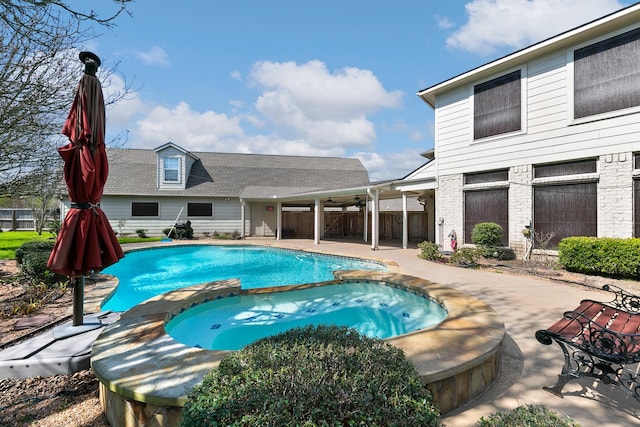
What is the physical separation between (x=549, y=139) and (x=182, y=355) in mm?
11292

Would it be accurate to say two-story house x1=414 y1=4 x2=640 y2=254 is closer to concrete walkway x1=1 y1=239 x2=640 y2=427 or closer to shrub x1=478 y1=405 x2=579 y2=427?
concrete walkway x1=1 y1=239 x2=640 y2=427

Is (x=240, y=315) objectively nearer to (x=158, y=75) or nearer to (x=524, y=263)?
(x=158, y=75)

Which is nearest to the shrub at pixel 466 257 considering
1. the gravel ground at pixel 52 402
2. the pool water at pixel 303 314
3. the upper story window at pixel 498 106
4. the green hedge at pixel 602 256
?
the green hedge at pixel 602 256

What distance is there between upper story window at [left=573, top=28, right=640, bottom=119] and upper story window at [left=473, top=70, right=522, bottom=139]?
159 centimetres

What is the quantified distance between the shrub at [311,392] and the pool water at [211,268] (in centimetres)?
599

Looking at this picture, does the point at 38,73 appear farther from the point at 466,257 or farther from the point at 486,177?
the point at 486,177

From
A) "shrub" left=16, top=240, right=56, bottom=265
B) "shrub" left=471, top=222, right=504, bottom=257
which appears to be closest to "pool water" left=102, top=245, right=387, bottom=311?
"shrub" left=16, top=240, right=56, bottom=265

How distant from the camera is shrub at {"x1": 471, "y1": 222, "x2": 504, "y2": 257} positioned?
400 inches

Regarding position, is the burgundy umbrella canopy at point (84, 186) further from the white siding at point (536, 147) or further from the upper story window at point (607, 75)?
the upper story window at point (607, 75)

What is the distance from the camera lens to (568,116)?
909 centimetres

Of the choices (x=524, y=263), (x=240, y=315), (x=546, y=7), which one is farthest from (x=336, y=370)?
(x=546, y=7)

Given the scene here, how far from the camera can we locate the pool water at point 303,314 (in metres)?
5.16

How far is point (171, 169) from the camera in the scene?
2055cm

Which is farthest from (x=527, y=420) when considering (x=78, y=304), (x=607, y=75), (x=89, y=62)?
(x=607, y=75)
